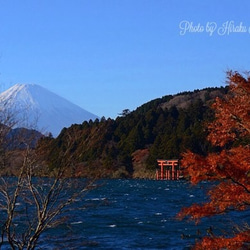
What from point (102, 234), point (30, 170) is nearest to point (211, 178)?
point (30, 170)

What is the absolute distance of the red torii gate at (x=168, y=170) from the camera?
12188 cm

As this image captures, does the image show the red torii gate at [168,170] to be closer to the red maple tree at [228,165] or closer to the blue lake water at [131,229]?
the blue lake water at [131,229]

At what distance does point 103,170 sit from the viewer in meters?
12.3

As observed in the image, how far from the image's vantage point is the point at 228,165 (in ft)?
42.1

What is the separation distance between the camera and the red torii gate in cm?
12188

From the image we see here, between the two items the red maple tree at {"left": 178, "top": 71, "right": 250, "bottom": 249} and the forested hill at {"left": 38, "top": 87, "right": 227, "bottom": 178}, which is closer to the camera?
the red maple tree at {"left": 178, "top": 71, "right": 250, "bottom": 249}

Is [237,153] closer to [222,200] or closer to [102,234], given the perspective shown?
[222,200]

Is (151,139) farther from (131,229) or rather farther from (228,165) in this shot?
(228,165)

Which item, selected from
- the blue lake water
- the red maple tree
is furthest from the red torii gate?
the red maple tree

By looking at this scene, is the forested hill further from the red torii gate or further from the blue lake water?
the blue lake water

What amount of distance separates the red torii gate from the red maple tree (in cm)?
10753

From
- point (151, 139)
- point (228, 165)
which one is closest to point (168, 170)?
point (151, 139)

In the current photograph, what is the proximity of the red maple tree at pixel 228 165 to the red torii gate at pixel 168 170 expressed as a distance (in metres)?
108

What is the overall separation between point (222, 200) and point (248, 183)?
2.47 feet
